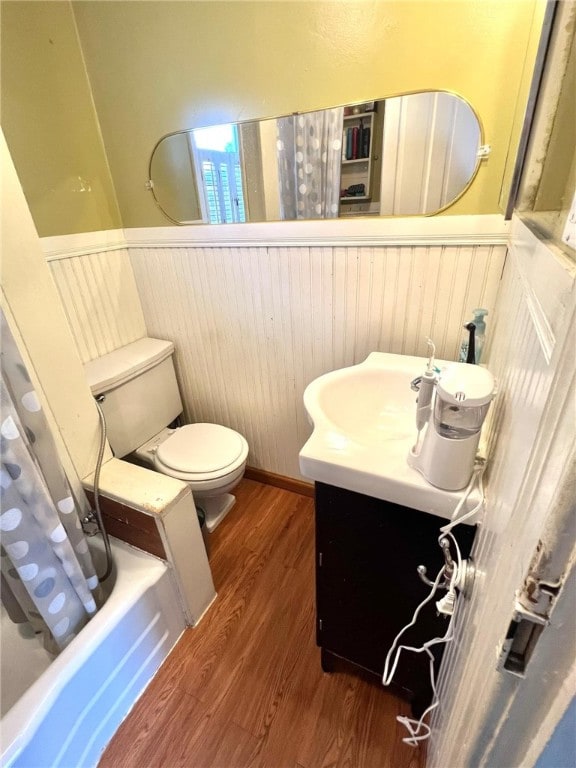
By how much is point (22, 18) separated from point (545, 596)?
1969 millimetres

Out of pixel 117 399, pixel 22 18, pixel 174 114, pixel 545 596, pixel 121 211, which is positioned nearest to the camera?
pixel 545 596

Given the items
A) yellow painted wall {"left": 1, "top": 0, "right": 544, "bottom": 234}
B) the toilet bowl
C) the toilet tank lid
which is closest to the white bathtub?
the toilet bowl

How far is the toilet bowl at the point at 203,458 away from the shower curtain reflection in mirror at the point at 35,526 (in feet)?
1.43

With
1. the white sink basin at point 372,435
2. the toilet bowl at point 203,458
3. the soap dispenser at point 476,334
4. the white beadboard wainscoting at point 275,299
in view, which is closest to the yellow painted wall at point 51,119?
the white beadboard wainscoting at point 275,299

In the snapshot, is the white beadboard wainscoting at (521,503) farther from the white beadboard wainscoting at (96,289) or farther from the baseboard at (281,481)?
the white beadboard wainscoting at (96,289)

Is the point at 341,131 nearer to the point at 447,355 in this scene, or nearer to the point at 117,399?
the point at 447,355

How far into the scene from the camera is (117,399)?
1491 millimetres

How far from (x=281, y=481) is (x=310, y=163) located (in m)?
1.41

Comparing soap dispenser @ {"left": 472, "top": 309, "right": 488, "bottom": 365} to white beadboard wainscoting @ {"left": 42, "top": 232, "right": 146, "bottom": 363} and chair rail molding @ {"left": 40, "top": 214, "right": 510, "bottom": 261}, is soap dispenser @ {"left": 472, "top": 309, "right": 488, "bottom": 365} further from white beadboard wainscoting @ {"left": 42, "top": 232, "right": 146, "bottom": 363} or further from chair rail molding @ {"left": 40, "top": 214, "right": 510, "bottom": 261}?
white beadboard wainscoting @ {"left": 42, "top": 232, "right": 146, "bottom": 363}

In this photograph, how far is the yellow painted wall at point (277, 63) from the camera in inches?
35.4

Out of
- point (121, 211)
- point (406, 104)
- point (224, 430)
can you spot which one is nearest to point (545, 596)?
point (406, 104)

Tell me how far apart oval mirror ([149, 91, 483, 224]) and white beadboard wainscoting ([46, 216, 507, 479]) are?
0.06 m

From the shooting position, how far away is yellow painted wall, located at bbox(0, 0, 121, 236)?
122 centimetres

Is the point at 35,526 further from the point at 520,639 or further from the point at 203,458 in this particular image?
the point at 520,639
